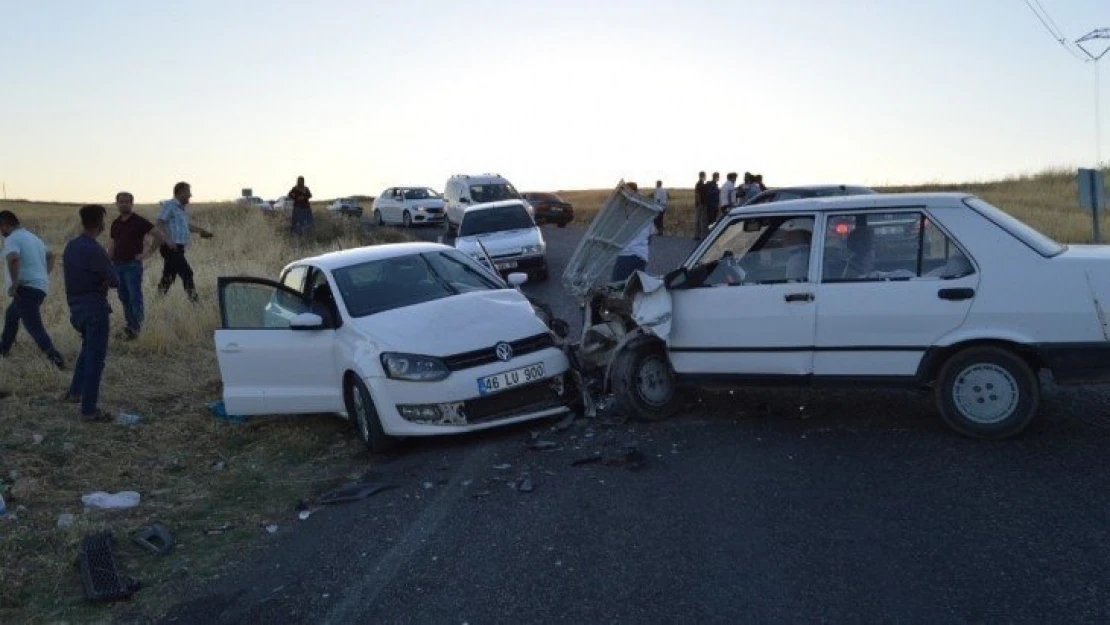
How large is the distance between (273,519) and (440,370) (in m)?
1.75

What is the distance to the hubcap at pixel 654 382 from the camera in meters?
8.41

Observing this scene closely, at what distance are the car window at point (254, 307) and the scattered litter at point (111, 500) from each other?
6.70 feet

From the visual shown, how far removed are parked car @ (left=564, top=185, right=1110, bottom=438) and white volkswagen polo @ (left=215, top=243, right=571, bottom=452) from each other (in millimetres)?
864

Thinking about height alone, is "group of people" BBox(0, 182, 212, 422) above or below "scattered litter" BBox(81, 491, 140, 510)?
above

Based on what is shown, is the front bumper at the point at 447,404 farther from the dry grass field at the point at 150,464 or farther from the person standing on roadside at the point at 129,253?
the person standing on roadside at the point at 129,253

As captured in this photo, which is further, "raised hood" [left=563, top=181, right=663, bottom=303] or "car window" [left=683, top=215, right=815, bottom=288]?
"raised hood" [left=563, top=181, right=663, bottom=303]

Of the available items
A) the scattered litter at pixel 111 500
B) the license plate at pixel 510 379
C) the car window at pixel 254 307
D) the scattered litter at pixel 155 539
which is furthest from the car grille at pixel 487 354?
the scattered litter at pixel 111 500

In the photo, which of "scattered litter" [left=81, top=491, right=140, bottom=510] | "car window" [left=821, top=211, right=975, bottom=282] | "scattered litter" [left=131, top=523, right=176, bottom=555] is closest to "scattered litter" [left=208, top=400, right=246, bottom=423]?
"scattered litter" [left=81, top=491, right=140, bottom=510]

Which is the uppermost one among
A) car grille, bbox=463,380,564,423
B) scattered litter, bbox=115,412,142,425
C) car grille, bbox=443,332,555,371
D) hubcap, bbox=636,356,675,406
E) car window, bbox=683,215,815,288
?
car window, bbox=683,215,815,288

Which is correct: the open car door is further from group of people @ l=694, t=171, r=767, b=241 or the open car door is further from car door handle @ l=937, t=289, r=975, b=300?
group of people @ l=694, t=171, r=767, b=241

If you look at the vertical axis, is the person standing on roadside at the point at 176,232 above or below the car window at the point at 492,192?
below

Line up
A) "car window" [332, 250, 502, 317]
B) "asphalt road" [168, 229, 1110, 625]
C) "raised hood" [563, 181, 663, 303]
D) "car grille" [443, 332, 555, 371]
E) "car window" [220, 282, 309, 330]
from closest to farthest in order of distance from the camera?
"asphalt road" [168, 229, 1110, 625], "car grille" [443, 332, 555, 371], "car window" [332, 250, 502, 317], "car window" [220, 282, 309, 330], "raised hood" [563, 181, 663, 303]

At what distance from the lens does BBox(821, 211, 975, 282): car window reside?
7309 mm

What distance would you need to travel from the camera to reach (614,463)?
24.0 feet
